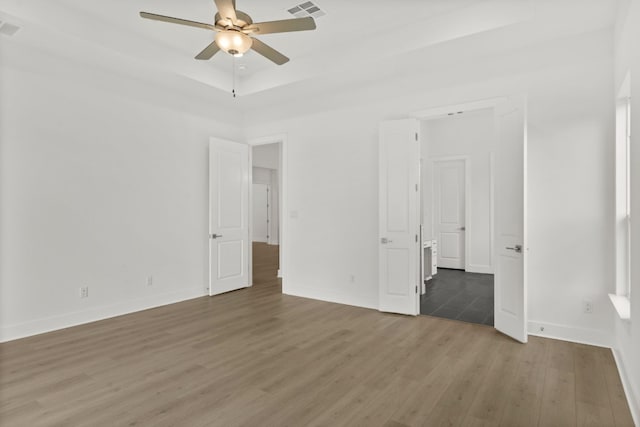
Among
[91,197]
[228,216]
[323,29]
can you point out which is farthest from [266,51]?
[228,216]

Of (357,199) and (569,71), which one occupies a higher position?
(569,71)

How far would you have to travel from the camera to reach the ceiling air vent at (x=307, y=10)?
3.49 m

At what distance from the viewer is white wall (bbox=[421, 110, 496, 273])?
7.44 metres

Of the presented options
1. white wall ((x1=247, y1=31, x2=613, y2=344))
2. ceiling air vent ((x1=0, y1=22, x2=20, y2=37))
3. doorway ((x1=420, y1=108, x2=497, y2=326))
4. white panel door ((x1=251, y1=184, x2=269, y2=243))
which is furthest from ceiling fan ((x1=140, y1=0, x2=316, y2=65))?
white panel door ((x1=251, y1=184, x2=269, y2=243))

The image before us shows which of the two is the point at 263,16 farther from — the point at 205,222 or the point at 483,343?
the point at 483,343

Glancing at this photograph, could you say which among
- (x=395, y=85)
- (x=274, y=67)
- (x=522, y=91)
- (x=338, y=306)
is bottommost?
(x=338, y=306)

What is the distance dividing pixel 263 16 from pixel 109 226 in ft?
10.5

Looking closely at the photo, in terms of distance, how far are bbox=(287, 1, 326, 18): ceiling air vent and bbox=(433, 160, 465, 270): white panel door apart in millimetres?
5246

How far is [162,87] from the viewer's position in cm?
487

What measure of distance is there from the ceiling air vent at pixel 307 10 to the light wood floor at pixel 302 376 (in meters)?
3.39

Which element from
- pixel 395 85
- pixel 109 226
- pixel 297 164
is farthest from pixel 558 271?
pixel 109 226

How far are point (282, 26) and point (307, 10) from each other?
43.3 inches

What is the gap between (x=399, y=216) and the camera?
4625mm

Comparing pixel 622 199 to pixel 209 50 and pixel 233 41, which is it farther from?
pixel 209 50
